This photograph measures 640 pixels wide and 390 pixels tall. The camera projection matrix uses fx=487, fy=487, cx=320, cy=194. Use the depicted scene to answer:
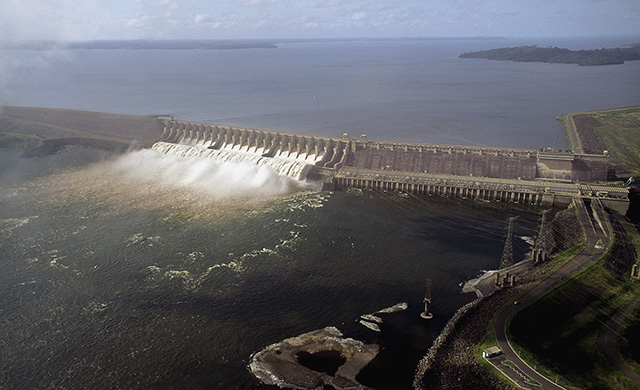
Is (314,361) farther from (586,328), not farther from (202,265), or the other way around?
(586,328)

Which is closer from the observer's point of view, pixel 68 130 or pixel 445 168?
pixel 445 168

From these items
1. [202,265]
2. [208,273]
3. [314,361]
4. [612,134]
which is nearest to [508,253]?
[314,361]

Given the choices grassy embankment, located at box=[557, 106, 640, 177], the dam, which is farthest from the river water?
grassy embankment, located at box=[557, 106, 640, 177]

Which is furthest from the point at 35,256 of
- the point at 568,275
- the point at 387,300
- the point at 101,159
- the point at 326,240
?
the point at 568,275

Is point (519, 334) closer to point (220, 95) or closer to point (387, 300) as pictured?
point (387, 300)

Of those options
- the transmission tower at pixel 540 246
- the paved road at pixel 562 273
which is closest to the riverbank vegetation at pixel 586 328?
the paved road at pixel 562 273

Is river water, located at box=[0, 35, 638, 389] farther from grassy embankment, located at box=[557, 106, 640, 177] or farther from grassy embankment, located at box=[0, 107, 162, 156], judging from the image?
grassy embankment, located at box=[557, 106, 640, 177]

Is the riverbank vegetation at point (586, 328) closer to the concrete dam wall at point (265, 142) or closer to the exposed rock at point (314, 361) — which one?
the exposed rock at point (314, 361)
